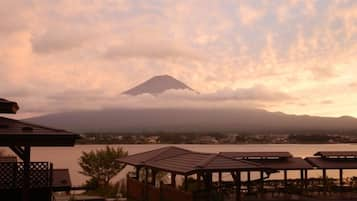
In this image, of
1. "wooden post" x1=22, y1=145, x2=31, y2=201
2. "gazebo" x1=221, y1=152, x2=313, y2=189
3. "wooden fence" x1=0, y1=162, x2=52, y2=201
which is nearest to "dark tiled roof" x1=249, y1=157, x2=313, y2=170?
"gazebo" x1=221, y1=152, x2=313, y2=189

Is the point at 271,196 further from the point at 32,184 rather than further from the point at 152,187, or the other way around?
the point at 32,184

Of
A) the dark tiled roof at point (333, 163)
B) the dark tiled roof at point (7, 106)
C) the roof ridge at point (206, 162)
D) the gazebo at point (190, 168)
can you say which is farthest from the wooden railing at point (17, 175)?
the dark tiled roof at point (333, 163)

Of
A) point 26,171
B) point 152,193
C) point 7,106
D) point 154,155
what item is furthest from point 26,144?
point 154,155

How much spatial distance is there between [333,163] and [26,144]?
20667mm

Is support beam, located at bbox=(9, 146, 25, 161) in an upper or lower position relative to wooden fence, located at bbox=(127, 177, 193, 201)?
upper

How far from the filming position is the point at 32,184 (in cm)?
1443

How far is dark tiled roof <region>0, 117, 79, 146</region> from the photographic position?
1316cm

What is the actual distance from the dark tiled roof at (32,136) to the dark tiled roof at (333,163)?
18737mm

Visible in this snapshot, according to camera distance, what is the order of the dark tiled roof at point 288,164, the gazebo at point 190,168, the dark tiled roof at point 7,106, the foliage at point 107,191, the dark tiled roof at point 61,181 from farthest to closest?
the foliage at point 107,191
the dark tiled roof at point 288,164
the gazebo at point 190,168
the dark tiled roof at point 61,181
the dark tiled roof at point 7,106

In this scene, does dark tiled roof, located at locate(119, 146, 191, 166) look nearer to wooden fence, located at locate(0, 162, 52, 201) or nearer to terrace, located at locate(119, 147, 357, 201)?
terrace, located at locate(119, 147, 357, 201)

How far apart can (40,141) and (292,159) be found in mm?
19475

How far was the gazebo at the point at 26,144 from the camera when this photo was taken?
13250 millimetres

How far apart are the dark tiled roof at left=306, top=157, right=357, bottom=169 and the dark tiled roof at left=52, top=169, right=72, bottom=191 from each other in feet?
50.9

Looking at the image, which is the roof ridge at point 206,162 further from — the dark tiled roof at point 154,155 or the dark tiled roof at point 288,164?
the dark tiled roof at point 288,164
